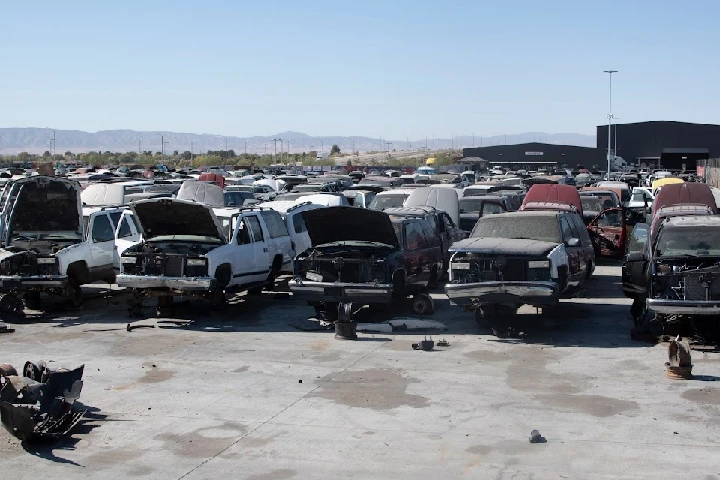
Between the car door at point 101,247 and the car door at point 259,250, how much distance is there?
2.91 m

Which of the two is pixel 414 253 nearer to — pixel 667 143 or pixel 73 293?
pixel 73 293

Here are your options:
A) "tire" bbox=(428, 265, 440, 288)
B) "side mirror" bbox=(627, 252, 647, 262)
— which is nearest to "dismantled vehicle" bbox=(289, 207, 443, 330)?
A: "tire" bbox=(428, 265, 440, 288)

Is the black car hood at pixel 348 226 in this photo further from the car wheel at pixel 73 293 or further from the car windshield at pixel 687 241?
the car wheel at pixel 73 293

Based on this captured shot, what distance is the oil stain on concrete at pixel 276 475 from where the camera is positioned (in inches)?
318

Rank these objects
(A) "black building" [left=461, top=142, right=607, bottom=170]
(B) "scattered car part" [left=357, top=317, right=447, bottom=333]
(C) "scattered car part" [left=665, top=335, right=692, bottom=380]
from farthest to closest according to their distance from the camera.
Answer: (A) "black building" [left=461, top=142, right=607, bottom=170] → (B) "scattered car part" [left=357, top=317, right=447, bottom=333] → (C) "scattered car part" [left=665, top=335, right=692, bottom=380]

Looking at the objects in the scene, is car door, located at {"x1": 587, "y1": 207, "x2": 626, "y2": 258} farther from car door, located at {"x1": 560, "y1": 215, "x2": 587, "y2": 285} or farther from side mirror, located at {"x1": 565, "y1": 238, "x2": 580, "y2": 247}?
side mirror, located at {"x1": 565, "y1": 238, "x2": 580, "y2": 247}

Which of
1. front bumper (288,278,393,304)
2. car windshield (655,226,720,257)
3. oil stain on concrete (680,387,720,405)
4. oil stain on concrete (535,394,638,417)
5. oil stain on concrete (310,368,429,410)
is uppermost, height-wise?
car windshield (655,226,720,257)

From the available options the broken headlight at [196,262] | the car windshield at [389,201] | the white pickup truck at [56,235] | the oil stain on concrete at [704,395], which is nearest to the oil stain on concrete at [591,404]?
the oil stain on concrete at [704,395]

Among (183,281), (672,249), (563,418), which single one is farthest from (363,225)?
(563,418)

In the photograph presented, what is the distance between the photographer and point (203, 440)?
9.15m

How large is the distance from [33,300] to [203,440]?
31.0 ft

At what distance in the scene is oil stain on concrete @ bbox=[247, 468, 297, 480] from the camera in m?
8.07

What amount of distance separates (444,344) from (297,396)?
3.41 m

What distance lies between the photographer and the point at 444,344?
44.6 feet
